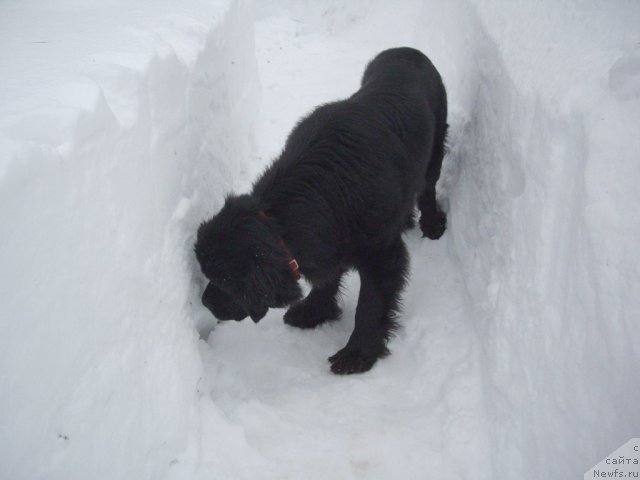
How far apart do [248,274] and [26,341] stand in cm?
104

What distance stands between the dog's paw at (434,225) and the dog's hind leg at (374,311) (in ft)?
3.22

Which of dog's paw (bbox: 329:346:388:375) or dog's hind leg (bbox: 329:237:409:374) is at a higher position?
dog's hind leg (bbox: 329:237:409:374)

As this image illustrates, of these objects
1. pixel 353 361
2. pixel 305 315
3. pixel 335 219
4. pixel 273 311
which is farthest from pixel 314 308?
pixel 335 219

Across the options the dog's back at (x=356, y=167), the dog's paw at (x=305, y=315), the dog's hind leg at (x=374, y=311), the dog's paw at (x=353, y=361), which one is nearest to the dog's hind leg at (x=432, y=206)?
the dog's back at (x=356, y=167)

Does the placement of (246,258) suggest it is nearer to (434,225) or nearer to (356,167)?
(356,167)

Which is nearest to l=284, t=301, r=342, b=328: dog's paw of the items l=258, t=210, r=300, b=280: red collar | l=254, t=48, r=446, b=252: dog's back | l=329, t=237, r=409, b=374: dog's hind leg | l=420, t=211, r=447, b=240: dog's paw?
l=329, t=237, r=409, b=374: dog's hind leg

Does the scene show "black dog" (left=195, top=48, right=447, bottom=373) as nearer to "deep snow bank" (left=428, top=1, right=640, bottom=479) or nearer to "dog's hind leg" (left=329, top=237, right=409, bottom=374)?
"dog's hind leg" (left=329, top=237, right=409, bottom=374)

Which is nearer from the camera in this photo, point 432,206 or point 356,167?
point 356,167

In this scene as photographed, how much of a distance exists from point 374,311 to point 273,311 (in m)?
0.85

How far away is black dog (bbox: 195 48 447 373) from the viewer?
2.37m

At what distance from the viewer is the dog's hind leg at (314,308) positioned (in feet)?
11.1

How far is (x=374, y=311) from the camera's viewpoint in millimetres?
3064

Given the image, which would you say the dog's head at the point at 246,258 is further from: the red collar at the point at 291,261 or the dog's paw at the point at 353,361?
the dog's paw at the point at 353,361

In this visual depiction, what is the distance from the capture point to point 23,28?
284 cm
